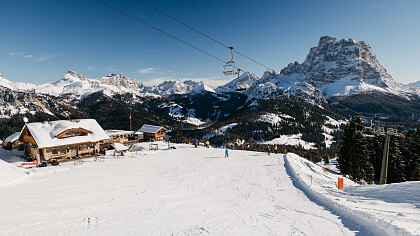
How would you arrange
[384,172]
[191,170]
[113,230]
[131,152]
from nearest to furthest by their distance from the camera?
1. [113,230]
2. [384,172]
3. [191,170]
4. [131,152]

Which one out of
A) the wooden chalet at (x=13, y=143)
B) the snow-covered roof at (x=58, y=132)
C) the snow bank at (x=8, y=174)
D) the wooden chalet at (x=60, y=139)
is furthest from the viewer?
the wooden chalet at (x=13, y=143)

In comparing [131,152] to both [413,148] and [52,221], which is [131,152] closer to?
[52,221]

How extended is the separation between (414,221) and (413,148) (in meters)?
50.1

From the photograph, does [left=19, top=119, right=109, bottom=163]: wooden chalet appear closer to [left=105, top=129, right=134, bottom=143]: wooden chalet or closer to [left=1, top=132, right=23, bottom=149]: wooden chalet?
[left=1, top=132, right=23, bottom=149]: wooden chalet

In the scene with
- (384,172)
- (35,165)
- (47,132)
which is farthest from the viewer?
(47,132)

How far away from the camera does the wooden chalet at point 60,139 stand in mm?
32500

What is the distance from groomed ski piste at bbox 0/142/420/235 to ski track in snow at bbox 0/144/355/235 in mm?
57

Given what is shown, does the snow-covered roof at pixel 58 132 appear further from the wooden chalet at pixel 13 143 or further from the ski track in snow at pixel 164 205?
the ski track in snow at pixel 164 205

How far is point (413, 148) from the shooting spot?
4294 centimetres

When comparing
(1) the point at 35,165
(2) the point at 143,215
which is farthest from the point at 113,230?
(1) the point at 35,165

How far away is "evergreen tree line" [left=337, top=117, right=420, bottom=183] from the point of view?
127ft

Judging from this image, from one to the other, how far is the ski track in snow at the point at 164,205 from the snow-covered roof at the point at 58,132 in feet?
35.1

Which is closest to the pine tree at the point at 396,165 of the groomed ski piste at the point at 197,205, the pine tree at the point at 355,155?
the pine tree at the point at 355,155

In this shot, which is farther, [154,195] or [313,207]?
[154,195]
